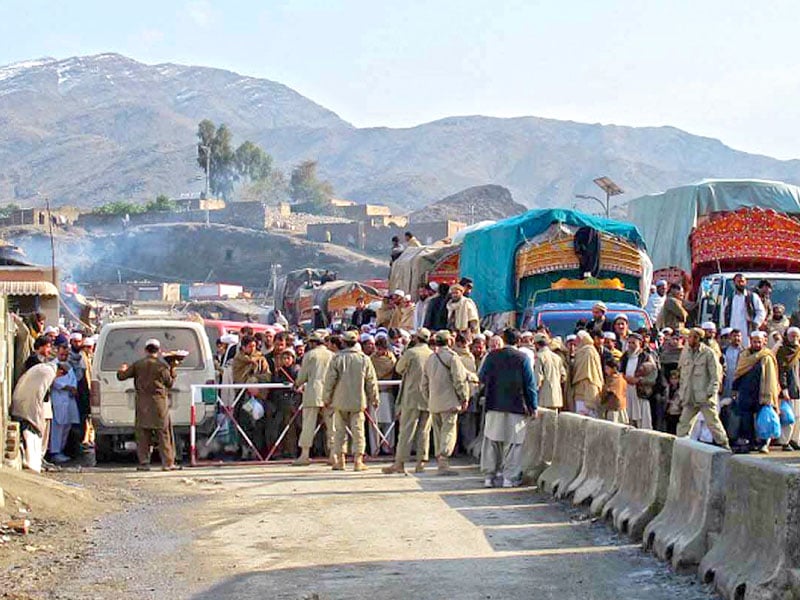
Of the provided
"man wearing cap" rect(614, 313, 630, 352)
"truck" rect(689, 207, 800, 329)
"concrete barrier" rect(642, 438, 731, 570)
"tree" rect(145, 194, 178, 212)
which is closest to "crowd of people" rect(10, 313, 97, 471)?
"man wearing cap" rect(614, 313, 630, 352)

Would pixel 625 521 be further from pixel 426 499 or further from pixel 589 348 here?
pixel 589 348

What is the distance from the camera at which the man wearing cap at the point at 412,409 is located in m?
18.5

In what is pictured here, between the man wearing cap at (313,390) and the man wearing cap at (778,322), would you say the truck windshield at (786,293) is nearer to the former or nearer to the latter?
the man wearing cap at (778,322)

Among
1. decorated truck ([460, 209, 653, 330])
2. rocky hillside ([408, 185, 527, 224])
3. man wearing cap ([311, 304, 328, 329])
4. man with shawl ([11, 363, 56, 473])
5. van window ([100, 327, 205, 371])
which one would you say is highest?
rocky hillside ([408, 185, 527, 224])

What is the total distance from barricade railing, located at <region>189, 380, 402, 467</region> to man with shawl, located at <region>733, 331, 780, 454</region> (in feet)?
14.3

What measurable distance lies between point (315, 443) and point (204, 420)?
1707 mm

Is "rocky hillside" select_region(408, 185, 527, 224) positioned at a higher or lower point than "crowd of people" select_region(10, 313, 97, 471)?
higher

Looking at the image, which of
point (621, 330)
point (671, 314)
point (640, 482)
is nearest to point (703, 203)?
point (671, 314)

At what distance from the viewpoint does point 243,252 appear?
5349 inches

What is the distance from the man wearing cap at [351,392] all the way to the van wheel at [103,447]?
3214mm

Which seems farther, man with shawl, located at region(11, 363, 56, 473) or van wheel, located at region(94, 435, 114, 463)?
van wheel, located at region(94, 435, 114, 463)

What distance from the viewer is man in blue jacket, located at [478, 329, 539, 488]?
16984 mm

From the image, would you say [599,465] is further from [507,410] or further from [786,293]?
[786,293]

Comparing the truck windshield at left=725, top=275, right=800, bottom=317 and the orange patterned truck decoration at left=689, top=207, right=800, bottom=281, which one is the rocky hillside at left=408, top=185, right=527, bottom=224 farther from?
the truck windshield at left=725, top=275, right=800, bottom=317
